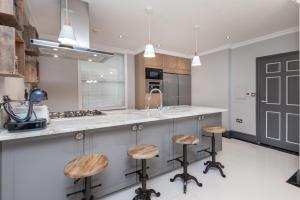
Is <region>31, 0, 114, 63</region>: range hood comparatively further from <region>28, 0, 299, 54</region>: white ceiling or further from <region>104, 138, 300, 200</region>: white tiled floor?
<region>104, 138, 300, 200</region>: white tiled floor

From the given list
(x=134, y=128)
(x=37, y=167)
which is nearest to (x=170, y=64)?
(x=134, y=128)

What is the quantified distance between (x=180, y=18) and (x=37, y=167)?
9.80ft

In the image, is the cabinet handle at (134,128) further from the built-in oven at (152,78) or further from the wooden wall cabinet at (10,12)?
the built-in oven at (152,78)

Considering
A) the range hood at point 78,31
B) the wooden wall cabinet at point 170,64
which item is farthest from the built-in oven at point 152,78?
the range hood at point 78,31

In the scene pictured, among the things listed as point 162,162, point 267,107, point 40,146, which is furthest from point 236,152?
point 40,146

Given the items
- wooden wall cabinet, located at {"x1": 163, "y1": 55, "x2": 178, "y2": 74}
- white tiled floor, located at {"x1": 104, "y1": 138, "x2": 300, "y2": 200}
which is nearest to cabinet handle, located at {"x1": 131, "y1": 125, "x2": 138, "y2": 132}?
white tiled floor, located at {"x1": 104, "y1": 138, "x2": 300, "y2": 200}

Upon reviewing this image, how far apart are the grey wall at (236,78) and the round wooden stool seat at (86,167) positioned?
13.0 ft

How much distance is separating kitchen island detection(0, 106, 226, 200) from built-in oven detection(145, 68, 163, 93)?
2.18 metres

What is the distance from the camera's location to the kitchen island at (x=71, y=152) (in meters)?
1.50

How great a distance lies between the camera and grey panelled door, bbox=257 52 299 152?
3.35m

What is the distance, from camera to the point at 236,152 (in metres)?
3.47

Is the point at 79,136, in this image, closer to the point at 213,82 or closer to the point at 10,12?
the point at 10,12

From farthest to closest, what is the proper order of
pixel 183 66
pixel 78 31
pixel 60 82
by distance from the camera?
pixel 183 66 < pixel 60 82 < pixel 78 31

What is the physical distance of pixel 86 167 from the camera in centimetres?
144
